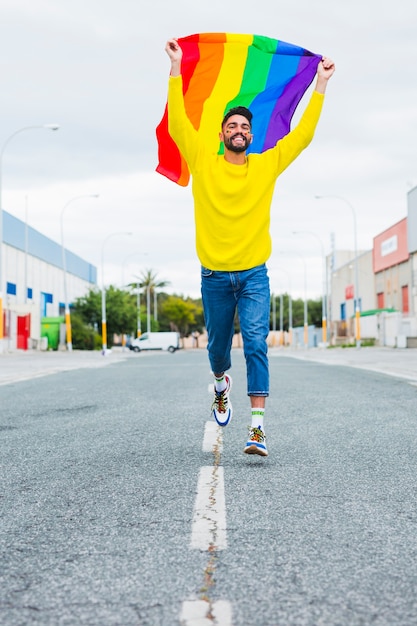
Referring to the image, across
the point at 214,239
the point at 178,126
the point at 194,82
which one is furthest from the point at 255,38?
the point at 214,239

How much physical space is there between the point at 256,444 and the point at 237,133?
6.27ft

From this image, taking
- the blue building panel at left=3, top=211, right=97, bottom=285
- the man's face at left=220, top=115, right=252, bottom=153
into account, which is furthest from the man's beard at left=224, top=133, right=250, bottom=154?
the blue building panel at left=3, top=211, right=97, bottom=285

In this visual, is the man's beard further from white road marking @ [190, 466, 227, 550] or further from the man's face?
white road marking @ [190, 466, 227, 550]

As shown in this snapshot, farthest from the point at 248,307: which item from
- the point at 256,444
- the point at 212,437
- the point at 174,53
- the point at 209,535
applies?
the point at 209,535

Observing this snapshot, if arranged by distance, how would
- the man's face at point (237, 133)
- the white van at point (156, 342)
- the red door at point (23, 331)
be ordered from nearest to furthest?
1. the man's face at point (237, 133)
2. the red door at point (23, 331)
3. the white van at point (156, 342)

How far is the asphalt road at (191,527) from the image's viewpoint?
7.69 ft

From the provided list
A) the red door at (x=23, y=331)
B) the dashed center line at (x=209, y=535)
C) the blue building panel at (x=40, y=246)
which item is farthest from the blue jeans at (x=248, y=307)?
the blue building panel at (x=40, y=246)

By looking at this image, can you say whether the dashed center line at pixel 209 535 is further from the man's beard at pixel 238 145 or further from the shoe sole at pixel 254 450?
the man's beard at pixel 238 145

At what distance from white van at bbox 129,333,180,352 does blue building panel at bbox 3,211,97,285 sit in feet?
35.1

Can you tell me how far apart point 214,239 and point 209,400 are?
16.0ft

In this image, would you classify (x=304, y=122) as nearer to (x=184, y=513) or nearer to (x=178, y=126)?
(x=178, y=126)

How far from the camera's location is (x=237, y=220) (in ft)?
16.4

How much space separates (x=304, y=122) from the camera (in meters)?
5.20

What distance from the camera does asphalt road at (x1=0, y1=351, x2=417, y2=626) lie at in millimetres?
2344
